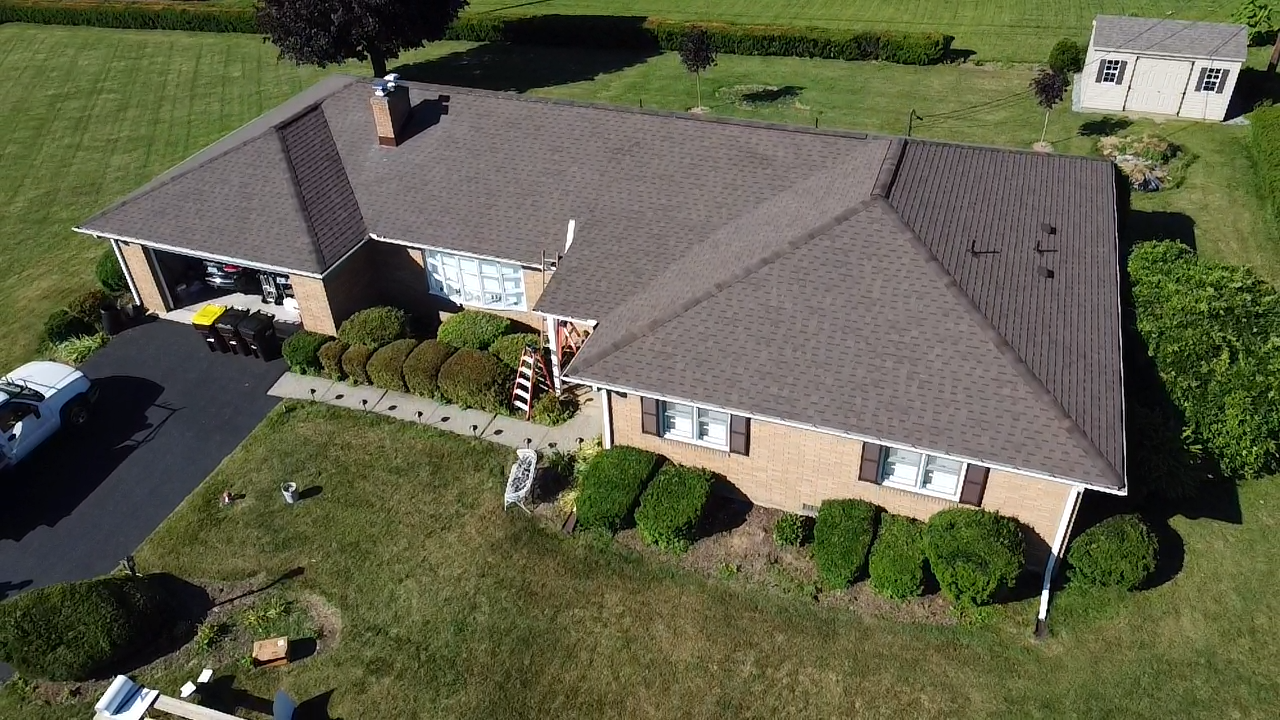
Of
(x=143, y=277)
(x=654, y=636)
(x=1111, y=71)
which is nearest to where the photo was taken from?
(x=654, y=636)

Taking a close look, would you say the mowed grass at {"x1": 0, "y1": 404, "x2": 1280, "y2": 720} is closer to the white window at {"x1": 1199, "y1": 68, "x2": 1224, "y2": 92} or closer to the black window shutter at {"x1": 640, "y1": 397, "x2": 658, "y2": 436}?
the black window shutter at {"x1": 640, "y1": 397, "x2": 658, "y2": 436}

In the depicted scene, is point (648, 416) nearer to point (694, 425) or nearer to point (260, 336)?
point (694, 425)

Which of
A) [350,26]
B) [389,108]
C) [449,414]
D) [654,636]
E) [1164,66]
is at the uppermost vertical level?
[389,108]

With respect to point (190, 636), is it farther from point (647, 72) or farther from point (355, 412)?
point (647, 72)

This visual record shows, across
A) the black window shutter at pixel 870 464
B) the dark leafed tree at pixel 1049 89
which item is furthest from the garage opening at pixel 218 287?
the dark leafed tree at pixel 1049 89

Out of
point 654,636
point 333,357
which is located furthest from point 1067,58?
point 654,636

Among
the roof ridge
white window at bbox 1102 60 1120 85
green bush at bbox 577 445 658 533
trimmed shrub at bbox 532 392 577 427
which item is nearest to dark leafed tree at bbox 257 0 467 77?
trimmed shrub at bbox 532 392 577 427
